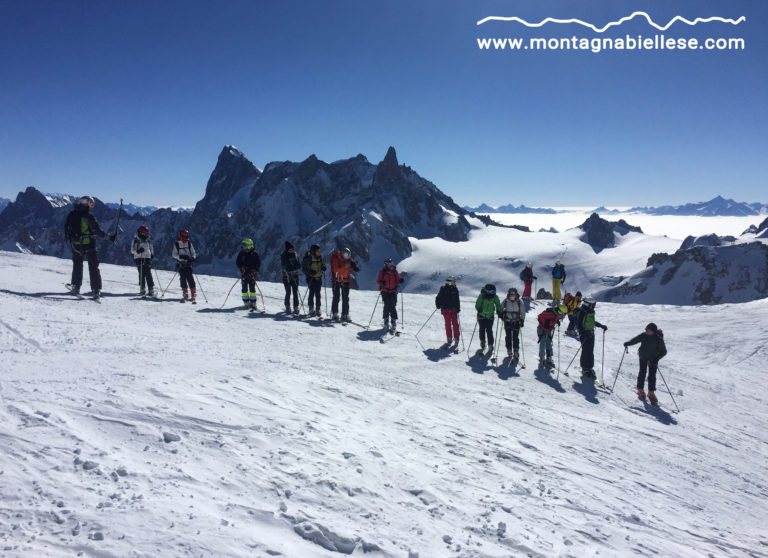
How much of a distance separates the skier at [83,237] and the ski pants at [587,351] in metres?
15.0

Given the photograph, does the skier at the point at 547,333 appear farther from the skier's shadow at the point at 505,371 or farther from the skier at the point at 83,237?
the skier at the point at 83,237

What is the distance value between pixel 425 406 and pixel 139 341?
6371 millimetres

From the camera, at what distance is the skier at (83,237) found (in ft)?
39.4

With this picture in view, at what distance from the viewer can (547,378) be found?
1198cm

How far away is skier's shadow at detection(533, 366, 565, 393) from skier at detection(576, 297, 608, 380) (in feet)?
4.02

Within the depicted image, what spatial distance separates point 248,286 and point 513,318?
9.49 m

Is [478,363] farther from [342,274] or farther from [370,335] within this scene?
[342,274]

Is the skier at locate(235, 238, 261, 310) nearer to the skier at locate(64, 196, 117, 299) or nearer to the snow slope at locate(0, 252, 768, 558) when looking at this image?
the snow slope at locate(0, 252, 768, 558)

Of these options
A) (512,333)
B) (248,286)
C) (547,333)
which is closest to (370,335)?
(512,333)

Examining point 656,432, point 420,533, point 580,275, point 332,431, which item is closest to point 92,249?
point 332,431

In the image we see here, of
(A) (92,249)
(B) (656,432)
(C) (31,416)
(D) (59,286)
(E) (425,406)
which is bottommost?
(B) (656,432)

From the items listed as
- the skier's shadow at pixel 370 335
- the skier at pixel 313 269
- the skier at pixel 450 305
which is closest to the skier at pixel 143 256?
the skier at pixel 313 269

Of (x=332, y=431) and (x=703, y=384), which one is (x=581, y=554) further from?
(x=703, y=384)

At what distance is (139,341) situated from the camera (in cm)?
899
